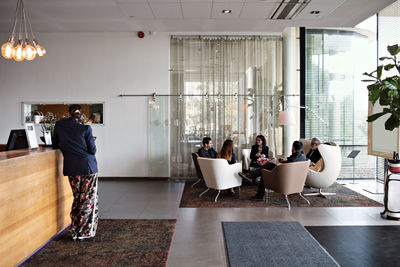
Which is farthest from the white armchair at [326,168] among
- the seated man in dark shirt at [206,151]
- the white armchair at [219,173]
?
the seated man in dark shirt at [206,151]

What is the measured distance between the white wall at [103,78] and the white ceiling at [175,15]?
1.65ft

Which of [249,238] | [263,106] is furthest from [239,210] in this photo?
[263,106]

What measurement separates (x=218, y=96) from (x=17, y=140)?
17.9 feet

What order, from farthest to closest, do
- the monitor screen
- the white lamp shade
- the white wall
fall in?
→ 1. the white wall
2. the white lamp shade
3. the monitor screen

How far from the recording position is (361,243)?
4.29m

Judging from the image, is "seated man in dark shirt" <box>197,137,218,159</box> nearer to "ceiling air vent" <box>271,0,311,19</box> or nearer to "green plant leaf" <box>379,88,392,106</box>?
"ceiling air vent" <box>271,0,311,19</box>

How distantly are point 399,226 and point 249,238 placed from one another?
247 cm

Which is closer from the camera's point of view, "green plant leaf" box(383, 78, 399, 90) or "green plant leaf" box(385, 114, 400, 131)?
"green plant leaf" box(383, 78, 399, 90)

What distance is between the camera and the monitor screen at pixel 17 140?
4754 mm

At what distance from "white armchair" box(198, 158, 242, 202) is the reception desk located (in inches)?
107

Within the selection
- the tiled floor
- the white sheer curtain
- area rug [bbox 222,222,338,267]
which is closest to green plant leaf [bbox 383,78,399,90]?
the tiled floor

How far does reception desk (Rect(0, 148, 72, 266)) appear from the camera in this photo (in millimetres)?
3352

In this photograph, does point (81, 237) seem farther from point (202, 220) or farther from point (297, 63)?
point (297, 63)

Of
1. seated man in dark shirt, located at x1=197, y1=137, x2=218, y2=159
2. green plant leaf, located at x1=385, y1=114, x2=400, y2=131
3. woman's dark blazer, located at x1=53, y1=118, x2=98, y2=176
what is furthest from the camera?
seated man in dark shirt, located at x1=197, y1=137, x2=218, y2=159
